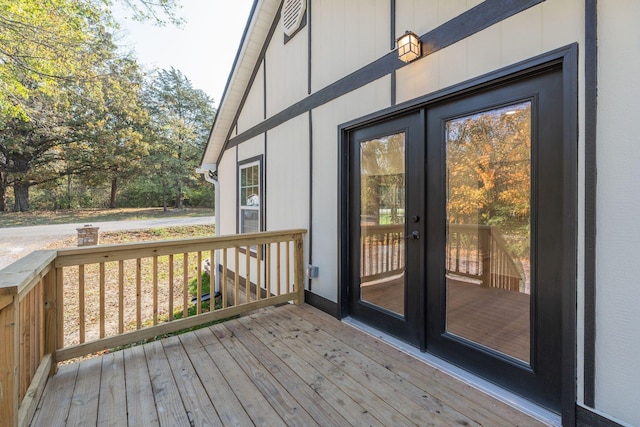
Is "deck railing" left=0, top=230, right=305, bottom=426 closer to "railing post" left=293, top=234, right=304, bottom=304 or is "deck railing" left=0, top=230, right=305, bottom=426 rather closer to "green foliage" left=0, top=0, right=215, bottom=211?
"railing post" left=293, top=234, right=304, bottom=304

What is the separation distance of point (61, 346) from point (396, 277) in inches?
106

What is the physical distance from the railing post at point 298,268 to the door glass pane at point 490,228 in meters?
1.82

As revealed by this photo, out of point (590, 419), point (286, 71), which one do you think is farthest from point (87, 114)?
point (590, 419)

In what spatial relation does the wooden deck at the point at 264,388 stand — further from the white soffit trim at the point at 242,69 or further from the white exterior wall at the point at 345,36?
the white soffit trim at the point at 242,69

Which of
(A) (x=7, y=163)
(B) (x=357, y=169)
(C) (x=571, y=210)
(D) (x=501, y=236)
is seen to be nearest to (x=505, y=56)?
(C) (x=571, y=210)

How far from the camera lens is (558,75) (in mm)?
1646

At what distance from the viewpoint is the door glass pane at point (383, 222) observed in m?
2.57

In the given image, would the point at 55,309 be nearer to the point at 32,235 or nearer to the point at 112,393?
the point at 112,393

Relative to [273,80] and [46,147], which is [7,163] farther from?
[273,80]

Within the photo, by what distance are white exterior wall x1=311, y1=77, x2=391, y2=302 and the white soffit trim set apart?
210 centimetres

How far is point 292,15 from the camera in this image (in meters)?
3.96

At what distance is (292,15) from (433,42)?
2541 millimetres

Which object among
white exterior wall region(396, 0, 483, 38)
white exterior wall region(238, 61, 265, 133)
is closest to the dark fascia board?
white exterior wall region(396, 0, 483, 38)

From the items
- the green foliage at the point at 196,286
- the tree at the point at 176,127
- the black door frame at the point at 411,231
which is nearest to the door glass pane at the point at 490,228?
the black door frame at the point at 411,231
